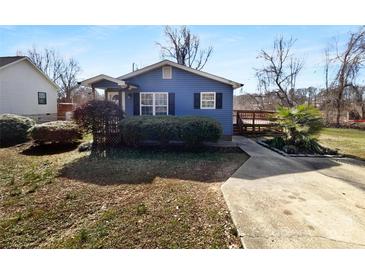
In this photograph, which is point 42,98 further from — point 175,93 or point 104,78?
point 175,93

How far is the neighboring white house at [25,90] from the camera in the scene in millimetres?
15242

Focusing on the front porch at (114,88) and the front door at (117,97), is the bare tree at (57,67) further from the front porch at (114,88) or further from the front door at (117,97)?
the front porch at (114,88)

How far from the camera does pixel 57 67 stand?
36.6 metres

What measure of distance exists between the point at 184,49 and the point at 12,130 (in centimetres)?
2396

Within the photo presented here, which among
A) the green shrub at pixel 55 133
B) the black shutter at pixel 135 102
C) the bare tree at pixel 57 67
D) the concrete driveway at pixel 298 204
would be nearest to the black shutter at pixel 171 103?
the black shutter at pixel 135 102

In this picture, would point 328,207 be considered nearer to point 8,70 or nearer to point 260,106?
point 8,70

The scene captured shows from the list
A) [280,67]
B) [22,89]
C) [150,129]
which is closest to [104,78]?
[150,129]

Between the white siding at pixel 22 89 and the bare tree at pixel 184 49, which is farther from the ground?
the bare tree at pixel 184 49

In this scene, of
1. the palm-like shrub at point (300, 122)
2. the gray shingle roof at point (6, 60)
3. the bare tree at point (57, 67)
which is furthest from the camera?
the bare tree at point (57, 67)

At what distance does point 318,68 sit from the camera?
23.0 meters

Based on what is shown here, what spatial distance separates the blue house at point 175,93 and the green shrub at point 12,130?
4.18 metres

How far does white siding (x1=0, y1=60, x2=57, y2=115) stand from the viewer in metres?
15.2
